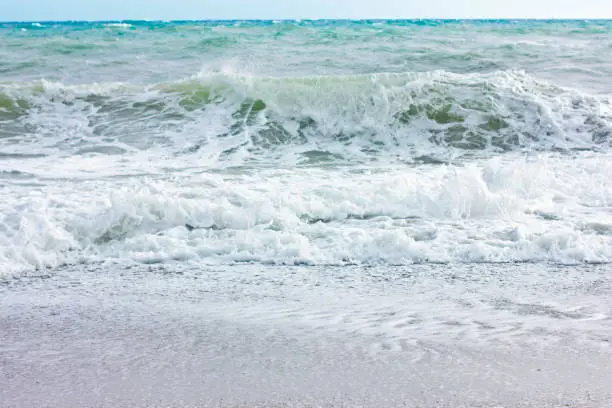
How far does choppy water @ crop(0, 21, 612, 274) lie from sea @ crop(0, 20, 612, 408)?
30 millimetres

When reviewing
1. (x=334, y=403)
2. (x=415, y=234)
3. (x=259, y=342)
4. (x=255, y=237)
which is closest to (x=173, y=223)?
(x=255, y=237)

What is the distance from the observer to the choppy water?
4.62 m

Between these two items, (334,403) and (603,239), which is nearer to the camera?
(334,403)

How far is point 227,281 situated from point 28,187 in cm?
335

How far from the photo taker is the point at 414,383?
2.58 metres

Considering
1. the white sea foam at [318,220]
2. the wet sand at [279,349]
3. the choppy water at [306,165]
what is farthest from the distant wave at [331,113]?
the wet sand at [279,349]

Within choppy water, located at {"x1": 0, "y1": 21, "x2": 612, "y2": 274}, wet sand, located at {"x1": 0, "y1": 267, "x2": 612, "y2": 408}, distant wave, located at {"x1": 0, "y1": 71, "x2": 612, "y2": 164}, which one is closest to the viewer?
wet sand, located at {"x1": 0, "y1": 267, "x2": 612, "y2": 408}

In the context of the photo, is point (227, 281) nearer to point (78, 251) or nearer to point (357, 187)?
point (78, 251)

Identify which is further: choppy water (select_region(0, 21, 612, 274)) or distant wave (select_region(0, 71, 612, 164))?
Result: distant wave (select_region(0, 71, 612, 164))

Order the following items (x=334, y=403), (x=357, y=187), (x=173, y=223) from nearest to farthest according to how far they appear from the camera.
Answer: (x=334, y=403), (x=173, y=223), (x=357, y=187)

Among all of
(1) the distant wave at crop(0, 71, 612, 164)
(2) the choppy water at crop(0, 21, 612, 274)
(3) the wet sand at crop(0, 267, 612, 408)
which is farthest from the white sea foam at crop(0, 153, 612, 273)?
(1) the distant wave at crop(0, 71, 612, 164)

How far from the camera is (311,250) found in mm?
4516

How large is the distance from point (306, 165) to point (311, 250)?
3.40 m

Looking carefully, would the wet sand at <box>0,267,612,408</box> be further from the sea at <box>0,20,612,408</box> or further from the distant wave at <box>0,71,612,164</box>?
the distant wave at <box>0,71,612,164</box>
